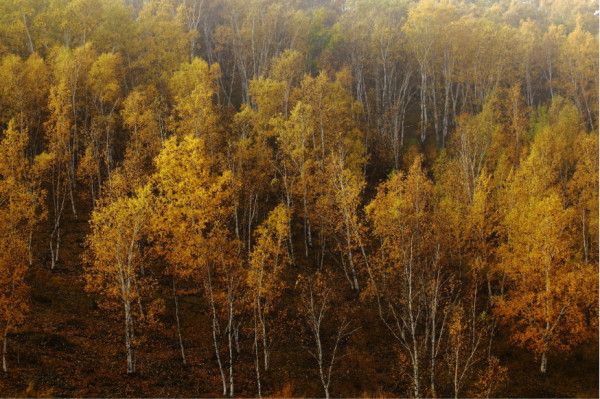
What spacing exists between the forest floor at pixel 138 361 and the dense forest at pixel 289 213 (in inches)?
5.3

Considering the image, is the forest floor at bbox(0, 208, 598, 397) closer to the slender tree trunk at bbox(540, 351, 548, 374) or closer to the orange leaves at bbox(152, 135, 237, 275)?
the slender tree trunk at bbox(540, 351, 548, 374)

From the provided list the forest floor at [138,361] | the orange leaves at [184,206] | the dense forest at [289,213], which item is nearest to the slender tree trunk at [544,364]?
the dense forest at [289,213]

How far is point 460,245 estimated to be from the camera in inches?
1460

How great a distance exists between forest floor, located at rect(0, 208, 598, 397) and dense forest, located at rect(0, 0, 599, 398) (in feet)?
0.44

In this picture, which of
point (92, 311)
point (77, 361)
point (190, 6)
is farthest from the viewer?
point (190, 6)

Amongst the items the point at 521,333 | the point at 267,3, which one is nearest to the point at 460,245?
the point at 521,333

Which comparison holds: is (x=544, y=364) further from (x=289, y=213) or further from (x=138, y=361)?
(x=138, y=361)

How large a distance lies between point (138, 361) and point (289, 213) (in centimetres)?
1695

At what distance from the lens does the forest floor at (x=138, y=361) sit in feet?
81.1

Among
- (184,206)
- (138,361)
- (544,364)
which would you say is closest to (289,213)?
(184,206)

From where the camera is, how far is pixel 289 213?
39562 mm

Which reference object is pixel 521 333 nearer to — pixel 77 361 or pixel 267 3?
pixel 77 361

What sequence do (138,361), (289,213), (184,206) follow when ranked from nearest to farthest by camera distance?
1. (138,361)
2. (184,206)
3. (289,213)

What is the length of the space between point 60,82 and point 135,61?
12.2 m
